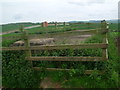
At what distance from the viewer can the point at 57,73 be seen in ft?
14.9

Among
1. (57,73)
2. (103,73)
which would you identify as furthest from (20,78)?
(103,73)

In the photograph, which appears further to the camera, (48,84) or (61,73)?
(61,73)

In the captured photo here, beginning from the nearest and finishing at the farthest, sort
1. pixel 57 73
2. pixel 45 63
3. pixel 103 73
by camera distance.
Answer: pixel 103 73 → pixel 57 73 → pixel 45 63

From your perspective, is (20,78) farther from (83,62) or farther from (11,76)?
(83,62)

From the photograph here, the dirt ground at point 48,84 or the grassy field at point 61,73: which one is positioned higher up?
the grassy field at point 61,73

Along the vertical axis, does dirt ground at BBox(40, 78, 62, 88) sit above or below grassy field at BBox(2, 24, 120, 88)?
below

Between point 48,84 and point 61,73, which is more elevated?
point 61,73

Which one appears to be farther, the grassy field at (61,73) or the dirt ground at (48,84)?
the dirt ground at (48,84)

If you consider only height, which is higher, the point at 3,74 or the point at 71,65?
the point at 71,65

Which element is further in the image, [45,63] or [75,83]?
[45,63]

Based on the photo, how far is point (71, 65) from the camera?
4.69 m

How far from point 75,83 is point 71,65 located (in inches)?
28.4

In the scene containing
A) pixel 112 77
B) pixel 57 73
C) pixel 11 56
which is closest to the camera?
pixel 112 77

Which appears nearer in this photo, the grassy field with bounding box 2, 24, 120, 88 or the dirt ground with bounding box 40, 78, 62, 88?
the grassy field with bounding box 2, 24, 120, 88
